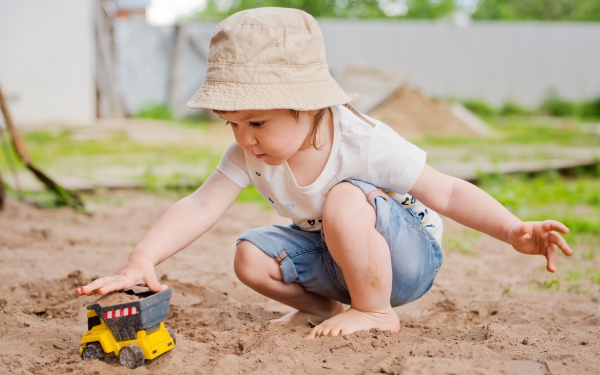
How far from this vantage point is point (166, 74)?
484 inches

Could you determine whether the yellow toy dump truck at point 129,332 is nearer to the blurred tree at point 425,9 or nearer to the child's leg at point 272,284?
the child's leg at point 272,284

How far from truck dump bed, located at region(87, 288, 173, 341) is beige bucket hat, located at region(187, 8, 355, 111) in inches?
19.4

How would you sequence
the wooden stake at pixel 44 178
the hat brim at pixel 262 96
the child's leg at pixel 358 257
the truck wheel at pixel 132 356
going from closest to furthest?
the truck wheel at pixel 132 356 < the hat brim at pixel 262 96 < the child's leg at pixel 358 257 < the wooden stake at pixel 44 178

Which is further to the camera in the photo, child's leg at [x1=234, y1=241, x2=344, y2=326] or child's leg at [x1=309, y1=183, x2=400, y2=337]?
child's leg at [x1=234, y1=241, x2=344, y2=326]

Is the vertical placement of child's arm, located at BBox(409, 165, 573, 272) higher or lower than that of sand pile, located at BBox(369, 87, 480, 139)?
higher

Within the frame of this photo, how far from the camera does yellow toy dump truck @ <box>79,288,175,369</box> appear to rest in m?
1.41

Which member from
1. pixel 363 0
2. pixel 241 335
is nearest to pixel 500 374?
pixel 241 335

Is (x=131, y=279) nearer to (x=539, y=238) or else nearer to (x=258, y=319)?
(x=258, y=319)

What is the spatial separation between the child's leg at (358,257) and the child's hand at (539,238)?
0.34 meters

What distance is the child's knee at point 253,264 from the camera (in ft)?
6.13

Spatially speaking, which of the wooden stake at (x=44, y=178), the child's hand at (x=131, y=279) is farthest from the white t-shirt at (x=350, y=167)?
the wooden stake at (x=44, y=178)

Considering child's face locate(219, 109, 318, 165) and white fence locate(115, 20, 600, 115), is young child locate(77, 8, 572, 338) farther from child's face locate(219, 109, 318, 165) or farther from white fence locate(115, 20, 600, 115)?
white fence locate(115, 20, 600, 115)

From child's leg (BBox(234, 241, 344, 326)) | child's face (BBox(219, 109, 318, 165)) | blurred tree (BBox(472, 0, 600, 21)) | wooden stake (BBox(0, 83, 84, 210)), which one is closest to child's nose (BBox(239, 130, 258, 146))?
child's face (BBox(219, 109, 318, 165))

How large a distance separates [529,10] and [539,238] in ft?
108
